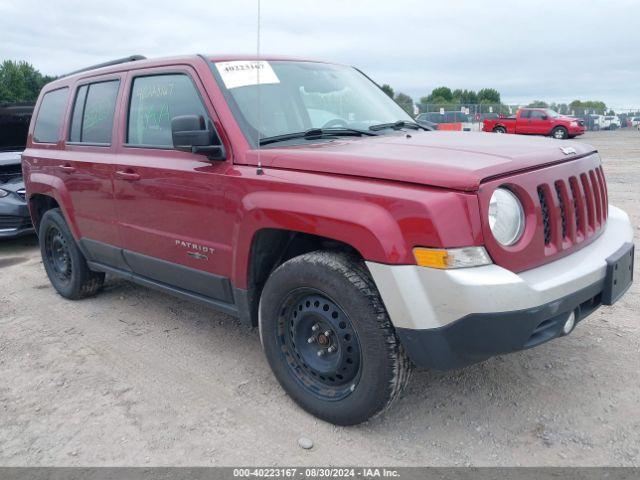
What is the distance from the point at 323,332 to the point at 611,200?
7.41m

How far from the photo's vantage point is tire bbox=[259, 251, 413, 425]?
8.58 feet

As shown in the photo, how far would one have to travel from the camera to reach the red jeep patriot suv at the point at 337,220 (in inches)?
94.7

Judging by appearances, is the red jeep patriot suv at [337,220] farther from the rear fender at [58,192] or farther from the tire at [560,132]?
the tire at [560,132]

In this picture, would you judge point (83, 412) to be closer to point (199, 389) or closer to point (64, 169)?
point (199, 389)

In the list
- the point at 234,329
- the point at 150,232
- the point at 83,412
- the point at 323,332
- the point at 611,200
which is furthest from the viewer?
the point at 611,200

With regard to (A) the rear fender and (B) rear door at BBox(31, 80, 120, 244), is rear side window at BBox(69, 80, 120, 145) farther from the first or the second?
(A) the rear fender

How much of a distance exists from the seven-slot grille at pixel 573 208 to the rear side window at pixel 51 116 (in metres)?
3.94

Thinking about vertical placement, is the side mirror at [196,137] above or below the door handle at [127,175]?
above

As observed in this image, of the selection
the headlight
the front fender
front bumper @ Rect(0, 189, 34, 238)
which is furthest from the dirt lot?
front bumper @ Rect(0, 189, 34, 238)

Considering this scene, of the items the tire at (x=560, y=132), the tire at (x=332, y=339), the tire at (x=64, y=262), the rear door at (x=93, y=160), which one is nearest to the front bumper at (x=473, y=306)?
the tire at (x=332, y=339)

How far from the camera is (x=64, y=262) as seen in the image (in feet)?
16.8

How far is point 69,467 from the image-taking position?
2668mm

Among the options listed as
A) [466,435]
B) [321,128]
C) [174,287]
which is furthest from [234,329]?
[466,435]

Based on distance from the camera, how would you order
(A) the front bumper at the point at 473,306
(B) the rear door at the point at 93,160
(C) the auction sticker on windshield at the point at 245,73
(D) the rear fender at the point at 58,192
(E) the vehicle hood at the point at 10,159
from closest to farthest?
(A) the front bumper at the point at 473,306 < (C) the auction sticker on windshield at the point at 245,73 < (B) the rear door at the point at 93,160 < (D) the rear fender at the point at 58,192 < (E) the vehicle hood at the point at 10,159
